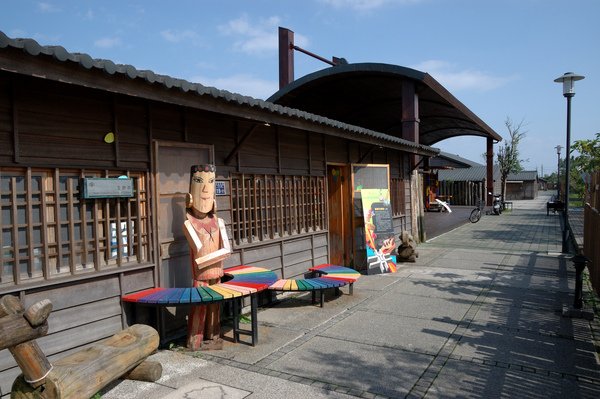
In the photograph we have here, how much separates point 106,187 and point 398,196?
30.5ft

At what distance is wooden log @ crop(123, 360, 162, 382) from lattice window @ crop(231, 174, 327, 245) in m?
2.52

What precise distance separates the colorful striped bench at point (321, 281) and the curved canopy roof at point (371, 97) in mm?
6875

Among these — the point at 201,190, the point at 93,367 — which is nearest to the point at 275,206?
the point at 201,190

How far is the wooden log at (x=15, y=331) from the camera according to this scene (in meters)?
2.57

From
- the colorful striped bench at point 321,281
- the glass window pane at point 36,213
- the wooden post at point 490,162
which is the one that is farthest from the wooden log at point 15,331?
the wooden post at point 490,162

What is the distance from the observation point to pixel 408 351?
473 cm

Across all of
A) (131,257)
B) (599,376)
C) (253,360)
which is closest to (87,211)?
(131,257)

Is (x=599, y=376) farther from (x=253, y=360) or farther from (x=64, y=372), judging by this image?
(x=64, y=372)

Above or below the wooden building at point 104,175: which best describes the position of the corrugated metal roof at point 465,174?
above

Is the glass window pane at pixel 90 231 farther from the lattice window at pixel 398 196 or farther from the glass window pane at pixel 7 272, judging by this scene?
the lattice window at pixel 398 196

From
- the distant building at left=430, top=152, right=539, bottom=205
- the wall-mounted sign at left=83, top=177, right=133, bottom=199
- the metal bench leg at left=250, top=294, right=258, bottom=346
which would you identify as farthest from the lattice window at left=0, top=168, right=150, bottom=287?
the distant building at left=430, top=152, right=539, bottom=205

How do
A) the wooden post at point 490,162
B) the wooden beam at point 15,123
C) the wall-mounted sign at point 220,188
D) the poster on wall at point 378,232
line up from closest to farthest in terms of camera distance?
the wooden beam at point 15,123 → the wall-mounted sign at point 220,188 → the poster on wall at point 378,232 → the wooden post at point 490,162

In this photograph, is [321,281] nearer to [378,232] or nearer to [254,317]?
[254,317]

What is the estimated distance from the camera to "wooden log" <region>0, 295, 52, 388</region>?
274 cm
